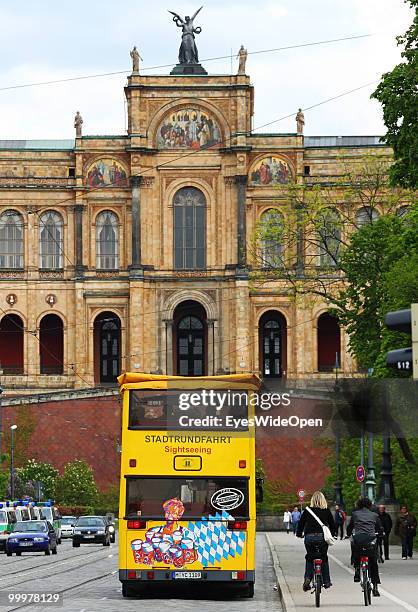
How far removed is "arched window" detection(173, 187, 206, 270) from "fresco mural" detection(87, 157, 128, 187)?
418cm

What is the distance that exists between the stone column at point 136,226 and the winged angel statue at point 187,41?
1029cm

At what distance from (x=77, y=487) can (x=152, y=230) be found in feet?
69.8

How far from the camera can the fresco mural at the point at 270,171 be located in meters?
112

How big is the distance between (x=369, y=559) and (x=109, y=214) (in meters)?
87.3

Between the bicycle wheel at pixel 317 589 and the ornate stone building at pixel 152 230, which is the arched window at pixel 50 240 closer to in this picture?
the ornate stone building at pixel 152 230

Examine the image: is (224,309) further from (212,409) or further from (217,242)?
(212,409)

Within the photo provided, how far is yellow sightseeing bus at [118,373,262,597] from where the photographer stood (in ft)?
93.2

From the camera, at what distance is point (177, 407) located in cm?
2861

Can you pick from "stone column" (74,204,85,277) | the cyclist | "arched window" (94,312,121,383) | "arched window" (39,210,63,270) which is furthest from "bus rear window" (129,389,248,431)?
"arched window" (39,210,63,270)

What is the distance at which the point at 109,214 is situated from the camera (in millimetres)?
113188

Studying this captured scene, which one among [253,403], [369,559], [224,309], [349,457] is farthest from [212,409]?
[224,309]

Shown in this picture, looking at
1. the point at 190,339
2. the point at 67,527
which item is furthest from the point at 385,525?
the point at 190,339

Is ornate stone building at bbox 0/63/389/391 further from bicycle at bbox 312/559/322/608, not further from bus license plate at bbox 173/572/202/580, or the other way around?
bicycle at bbox 312/559/322/608

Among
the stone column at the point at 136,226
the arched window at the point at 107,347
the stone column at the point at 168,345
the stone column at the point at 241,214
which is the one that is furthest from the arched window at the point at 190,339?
the stone column at the point at 241,214
